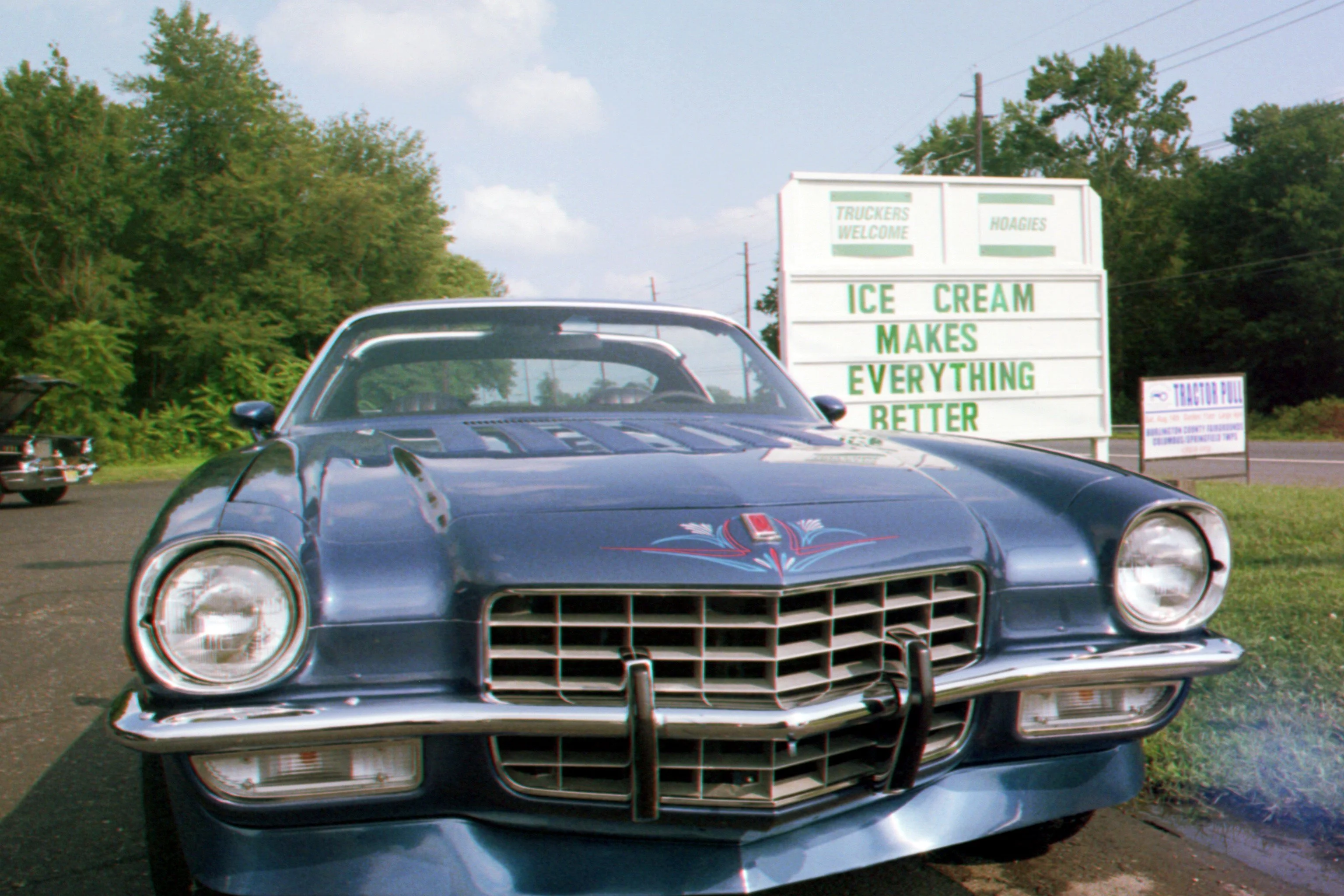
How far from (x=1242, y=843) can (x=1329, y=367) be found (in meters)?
37.3

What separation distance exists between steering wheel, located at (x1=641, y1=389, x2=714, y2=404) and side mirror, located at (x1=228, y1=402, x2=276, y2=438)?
116cm

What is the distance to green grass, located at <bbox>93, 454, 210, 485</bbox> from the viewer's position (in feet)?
69.9

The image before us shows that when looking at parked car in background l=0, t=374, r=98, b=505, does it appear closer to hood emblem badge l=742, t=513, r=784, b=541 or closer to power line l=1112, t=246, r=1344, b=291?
hood emblem badge l=742, t=513, r=784, b=541

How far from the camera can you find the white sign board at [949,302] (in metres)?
6.71

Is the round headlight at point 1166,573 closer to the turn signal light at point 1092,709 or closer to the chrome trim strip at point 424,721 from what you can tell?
the turn signal light at point 1092,709

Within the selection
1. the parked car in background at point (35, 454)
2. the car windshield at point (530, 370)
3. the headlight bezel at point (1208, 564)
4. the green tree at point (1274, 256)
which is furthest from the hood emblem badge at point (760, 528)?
the green tree at point (1274, 256)

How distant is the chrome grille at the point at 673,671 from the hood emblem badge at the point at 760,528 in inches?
4.1

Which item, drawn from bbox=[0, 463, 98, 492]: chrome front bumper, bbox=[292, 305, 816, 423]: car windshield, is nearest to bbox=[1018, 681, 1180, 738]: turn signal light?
bbox=[292, 305, 816, 423]: car windshield

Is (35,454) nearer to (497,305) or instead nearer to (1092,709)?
(497,305)

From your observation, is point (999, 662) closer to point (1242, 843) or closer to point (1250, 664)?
point (1242, 843)

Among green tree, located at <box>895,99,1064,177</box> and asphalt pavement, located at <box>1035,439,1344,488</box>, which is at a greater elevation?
green tree, located at <box>895,99,1064,177</box>

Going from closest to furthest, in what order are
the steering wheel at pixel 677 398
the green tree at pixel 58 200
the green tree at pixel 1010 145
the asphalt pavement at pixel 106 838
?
the asphalt pavement at pixel 106 838 → the steering wheel at pixel 677 398 → the green tree at pixel 58 200 → the green tree at pixel 1010 145

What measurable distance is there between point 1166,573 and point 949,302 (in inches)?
199

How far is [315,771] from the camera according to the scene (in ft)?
5.79
